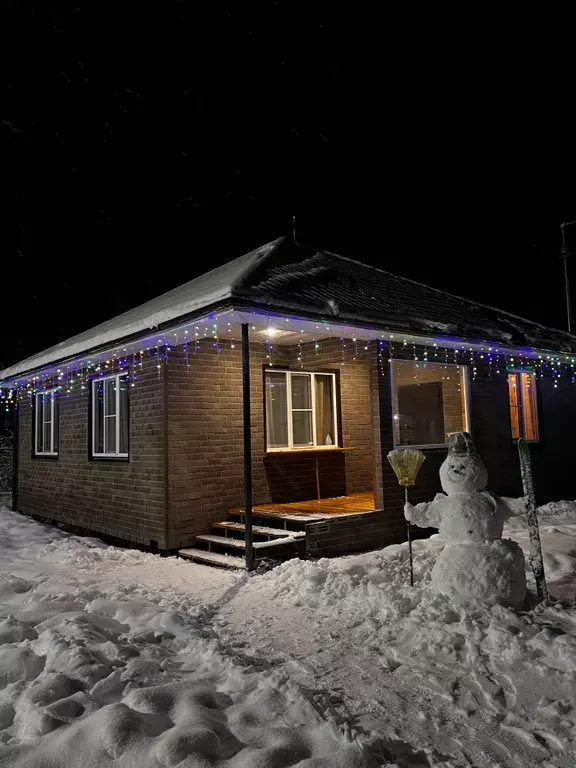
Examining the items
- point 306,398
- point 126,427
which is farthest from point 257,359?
point 126,427

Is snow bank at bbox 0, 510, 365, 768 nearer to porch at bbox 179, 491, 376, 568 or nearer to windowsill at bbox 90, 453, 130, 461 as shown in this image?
porch at bbox 179, 491, 376, 568

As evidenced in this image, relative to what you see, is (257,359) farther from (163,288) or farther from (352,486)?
(163,288)

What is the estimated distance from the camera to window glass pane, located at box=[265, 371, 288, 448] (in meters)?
9.87

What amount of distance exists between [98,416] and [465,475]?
7375 millimetres

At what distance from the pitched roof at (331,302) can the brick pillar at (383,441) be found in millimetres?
877

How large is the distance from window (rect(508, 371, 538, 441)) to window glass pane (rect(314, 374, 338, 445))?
364 cm

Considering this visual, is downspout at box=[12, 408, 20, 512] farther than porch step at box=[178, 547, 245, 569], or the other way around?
downspout at box=[12, 408, 20, 512]

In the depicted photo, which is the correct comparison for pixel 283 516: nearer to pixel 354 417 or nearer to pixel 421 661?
pixel 354 417

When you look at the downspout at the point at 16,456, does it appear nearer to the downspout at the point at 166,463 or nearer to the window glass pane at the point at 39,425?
the window glass pane at the point at 39,425

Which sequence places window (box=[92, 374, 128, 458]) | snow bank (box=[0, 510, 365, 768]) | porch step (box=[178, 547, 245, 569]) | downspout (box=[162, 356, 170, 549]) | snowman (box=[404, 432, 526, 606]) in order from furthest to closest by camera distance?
window (box=[92, 374, 128, 458]) < downspout (box=[162, 356, 170, 549]) < porch step (box=[178, 547, 245, 569]) < snowman (box=[404, 432, 526, 606]) < snow bank (box=[0, 510, 365, 768])

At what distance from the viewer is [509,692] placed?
12.0 feet

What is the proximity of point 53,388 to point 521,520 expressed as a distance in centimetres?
967

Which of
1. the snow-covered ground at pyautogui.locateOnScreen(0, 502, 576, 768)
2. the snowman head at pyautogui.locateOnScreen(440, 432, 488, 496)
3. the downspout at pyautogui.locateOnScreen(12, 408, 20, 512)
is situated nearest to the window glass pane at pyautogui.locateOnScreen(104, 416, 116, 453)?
the snow-covered ground at pyautogui.locateOnScreen(0, 502, 576, 768)

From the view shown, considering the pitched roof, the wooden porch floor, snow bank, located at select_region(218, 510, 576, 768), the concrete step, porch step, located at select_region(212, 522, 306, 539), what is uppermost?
the pitched roof
